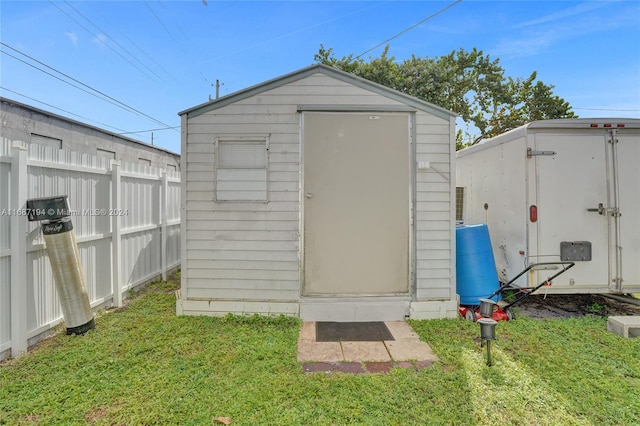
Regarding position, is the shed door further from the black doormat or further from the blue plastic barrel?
the blue plastic barrel

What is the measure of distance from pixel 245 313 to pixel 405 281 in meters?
2.10

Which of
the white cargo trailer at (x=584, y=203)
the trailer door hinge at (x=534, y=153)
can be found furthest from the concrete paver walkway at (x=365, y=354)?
the trailer door hinge at (x=534, y=153)

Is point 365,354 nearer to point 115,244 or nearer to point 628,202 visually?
point 115,244

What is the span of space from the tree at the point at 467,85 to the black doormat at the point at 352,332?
36.0ft

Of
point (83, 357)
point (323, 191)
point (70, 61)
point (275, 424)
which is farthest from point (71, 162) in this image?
point (70, 61)

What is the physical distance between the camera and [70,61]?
11.4 m

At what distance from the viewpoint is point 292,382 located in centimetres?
239

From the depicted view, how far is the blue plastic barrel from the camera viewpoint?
3883 mm

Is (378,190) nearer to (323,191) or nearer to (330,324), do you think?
(323,191)

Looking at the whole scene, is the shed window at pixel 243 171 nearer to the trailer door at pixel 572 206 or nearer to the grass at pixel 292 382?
the grass at pixel 292 382

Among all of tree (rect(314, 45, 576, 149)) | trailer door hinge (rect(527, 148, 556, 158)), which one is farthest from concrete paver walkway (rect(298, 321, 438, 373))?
tree (rect(314, 45, 576, 149))

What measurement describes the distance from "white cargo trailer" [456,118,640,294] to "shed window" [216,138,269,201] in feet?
11.3

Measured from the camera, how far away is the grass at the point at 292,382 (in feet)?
6.63

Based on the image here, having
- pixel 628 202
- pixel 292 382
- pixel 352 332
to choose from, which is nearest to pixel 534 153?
pixel 628 202
